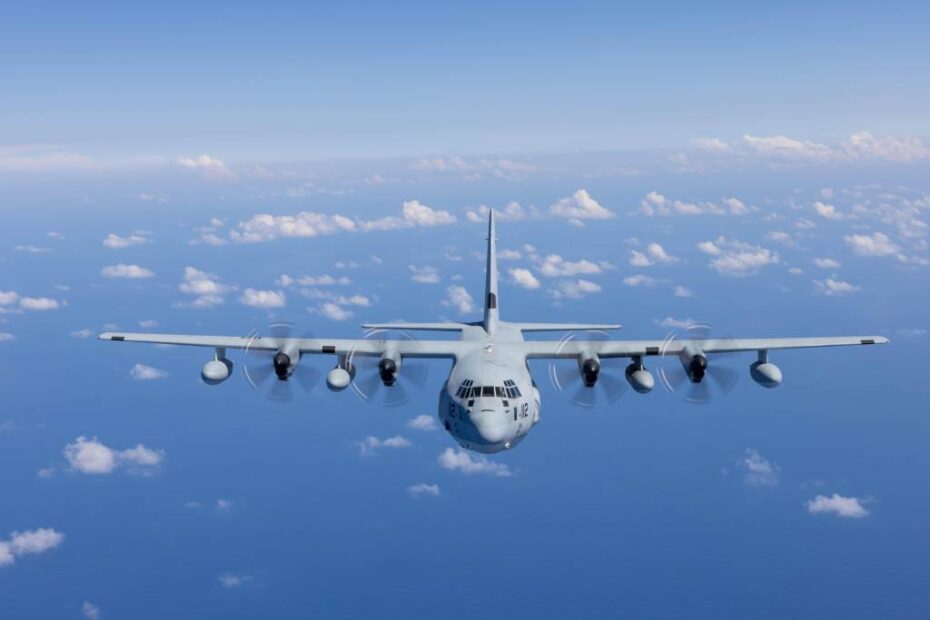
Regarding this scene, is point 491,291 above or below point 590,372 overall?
above

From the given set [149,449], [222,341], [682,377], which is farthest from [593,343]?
[149,449]

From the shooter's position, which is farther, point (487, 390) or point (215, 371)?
point (215, 371)

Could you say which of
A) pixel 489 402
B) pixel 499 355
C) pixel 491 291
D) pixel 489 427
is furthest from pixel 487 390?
pixel 491 291

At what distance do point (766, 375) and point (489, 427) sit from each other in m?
21.1

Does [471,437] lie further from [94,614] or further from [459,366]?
[94,614]

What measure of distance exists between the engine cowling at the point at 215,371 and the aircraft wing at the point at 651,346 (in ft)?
67.3

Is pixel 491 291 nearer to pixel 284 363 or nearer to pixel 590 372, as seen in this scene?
pixel 590 372

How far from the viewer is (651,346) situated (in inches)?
1342

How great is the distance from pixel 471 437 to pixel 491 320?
14902 mm

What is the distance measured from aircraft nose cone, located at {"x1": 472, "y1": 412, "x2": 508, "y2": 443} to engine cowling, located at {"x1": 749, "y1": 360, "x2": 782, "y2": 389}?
19.8 meters

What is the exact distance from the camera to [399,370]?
108ft

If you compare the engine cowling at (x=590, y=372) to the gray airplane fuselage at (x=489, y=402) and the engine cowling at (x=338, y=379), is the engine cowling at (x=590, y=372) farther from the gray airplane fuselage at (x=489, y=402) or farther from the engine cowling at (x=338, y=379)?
the engine cowling at (x=338, y=379)

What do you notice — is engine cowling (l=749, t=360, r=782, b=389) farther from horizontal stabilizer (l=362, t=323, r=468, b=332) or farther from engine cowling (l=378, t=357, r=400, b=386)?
engine cowling (l=378, t=357, r=400, b=386)

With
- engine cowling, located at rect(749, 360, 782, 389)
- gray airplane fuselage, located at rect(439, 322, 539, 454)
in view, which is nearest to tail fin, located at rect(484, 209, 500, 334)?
gray airplane fuselage, located at rect(439, 322, 539, 454)
